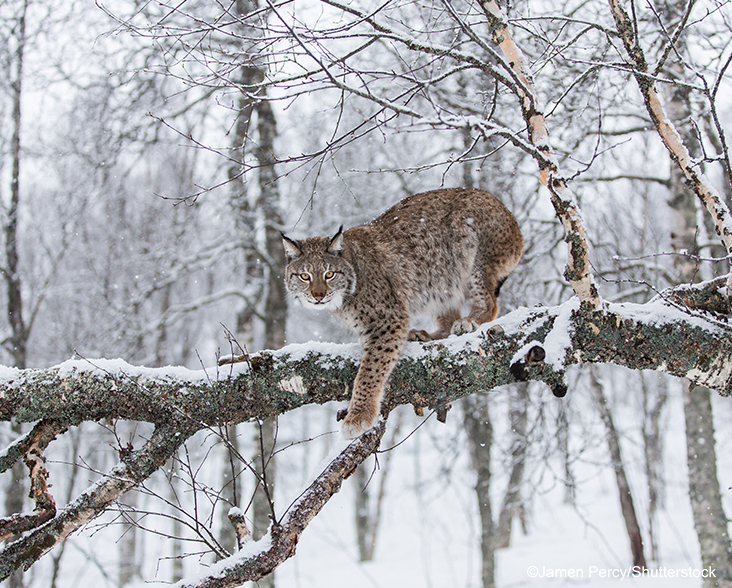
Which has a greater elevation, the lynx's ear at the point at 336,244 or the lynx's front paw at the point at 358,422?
the lynx's ear at the point at 336,244

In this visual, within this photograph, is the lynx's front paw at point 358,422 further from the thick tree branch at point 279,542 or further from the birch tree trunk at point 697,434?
the birch tree trunk at point 697,434

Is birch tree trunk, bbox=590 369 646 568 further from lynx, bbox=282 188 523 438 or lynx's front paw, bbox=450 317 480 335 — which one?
lynx's front paw, bbox=450 317 480 335

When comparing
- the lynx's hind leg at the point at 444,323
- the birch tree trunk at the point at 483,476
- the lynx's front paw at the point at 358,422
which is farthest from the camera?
the birch tree trunk at the point at 483,476

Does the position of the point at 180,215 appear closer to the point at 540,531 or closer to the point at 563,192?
the point at 563,192

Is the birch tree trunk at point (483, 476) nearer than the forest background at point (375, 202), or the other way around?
the forest background at point (375, 202)

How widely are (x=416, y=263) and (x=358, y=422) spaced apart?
1.61m

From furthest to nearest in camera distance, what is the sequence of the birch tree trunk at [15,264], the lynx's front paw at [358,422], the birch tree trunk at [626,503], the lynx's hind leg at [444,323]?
the birch tree trunk at [626,503], the birch tree trunk at [15,264], the lynx's hind leg at [444,323], the lynx's front paw at [358,422]

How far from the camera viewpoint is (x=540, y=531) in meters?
18.4

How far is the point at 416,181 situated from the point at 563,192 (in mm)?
6390

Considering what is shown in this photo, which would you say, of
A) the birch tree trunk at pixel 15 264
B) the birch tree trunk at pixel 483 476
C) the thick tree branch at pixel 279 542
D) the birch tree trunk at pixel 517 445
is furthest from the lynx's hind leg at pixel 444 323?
the birch tree trunk at pixel 15 264

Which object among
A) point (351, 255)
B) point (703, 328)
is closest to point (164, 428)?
point (351, 255)

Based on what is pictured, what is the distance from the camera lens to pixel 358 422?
357cm

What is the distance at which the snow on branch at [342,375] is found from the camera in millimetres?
3203

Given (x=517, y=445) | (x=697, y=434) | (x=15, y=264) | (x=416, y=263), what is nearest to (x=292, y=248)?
(x=416, y=263)
